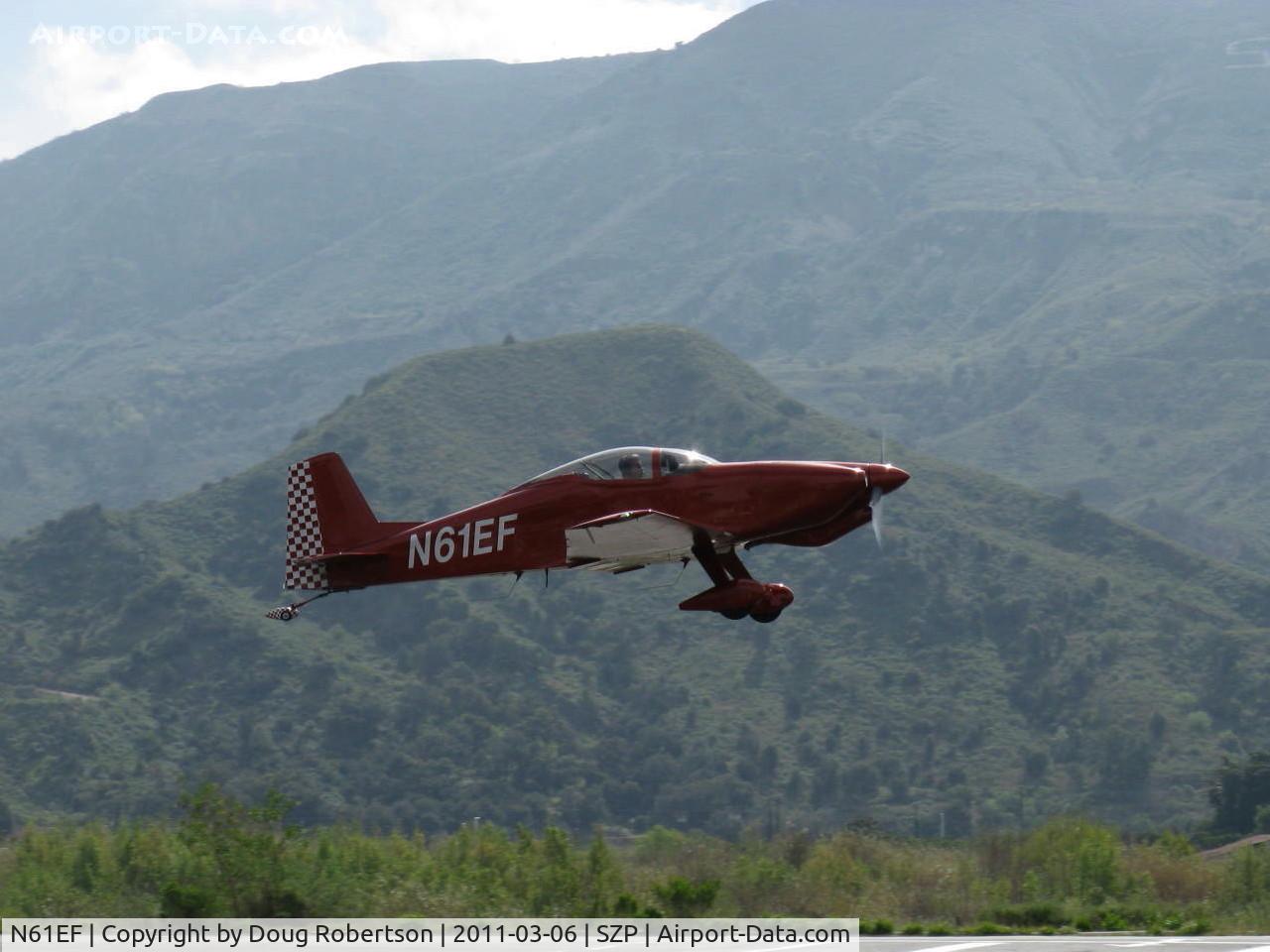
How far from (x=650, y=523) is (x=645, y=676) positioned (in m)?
117

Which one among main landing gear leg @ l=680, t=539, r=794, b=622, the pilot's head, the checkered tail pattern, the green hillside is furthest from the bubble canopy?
the green hillside

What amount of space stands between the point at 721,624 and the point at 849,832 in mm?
97618

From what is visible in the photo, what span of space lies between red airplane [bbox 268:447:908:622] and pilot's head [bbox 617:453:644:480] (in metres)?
0.01

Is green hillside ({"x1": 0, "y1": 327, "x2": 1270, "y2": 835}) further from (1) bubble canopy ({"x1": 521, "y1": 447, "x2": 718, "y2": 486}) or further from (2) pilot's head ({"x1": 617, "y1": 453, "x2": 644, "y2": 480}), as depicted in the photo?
(2) pilot's head ({"x1": 617, "y1": 453, "x2": 644, "y2": 480})

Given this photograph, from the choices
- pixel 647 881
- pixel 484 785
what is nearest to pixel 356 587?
pixel 647 881

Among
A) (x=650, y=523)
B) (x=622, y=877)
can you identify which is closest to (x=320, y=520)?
(x=650, y=523)

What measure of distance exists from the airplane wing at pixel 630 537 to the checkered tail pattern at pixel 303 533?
190 inches

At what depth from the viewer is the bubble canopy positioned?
25.8 metres

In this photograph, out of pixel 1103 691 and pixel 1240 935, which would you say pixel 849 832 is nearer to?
pixel 1240 935

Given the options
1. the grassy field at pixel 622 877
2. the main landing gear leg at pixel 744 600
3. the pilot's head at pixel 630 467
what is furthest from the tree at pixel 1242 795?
the pilot's head at pixel 630 467

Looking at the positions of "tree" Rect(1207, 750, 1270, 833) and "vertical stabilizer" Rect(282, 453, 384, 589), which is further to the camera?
"tree" Rect(1207, 750, 1270, 833)

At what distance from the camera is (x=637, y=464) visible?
25.9 meters

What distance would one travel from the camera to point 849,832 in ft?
147

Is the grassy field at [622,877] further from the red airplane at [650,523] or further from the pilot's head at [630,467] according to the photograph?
the pilot's head at [630,467]
